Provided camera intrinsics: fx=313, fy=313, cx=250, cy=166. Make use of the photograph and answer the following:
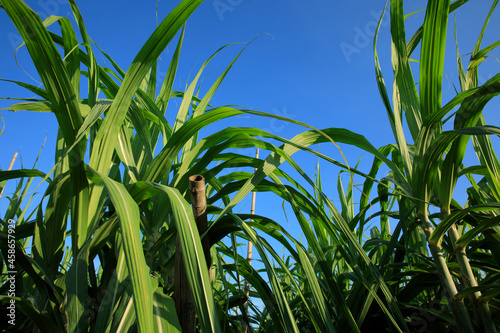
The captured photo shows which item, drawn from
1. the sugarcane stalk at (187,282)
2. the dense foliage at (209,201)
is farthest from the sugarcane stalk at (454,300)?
the sugarcane stalk at (187,282)

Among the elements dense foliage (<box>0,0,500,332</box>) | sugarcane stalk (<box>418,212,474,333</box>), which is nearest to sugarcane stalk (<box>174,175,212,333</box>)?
dense foliage (<box>0,0,500,332</box>)

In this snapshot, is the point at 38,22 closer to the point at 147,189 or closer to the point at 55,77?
the point at 55,77

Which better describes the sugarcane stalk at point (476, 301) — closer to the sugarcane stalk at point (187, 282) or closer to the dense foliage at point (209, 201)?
the dense foliage at point (209, 201)

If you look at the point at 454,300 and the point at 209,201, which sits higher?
the point at 209,201

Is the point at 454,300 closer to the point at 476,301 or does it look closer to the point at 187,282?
the point at 476,301

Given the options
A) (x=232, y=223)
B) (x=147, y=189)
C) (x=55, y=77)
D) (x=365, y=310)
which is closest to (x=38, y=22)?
(x=55, y=77)

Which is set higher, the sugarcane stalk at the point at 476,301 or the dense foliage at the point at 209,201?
the dense foliage at the point at 209,201

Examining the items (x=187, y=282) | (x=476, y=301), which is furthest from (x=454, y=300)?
(x=187, y=282)

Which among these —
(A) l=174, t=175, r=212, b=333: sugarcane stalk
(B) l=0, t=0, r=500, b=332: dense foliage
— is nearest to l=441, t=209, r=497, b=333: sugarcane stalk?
(B) l=0, t=0, r=500, b=332: dense foliage

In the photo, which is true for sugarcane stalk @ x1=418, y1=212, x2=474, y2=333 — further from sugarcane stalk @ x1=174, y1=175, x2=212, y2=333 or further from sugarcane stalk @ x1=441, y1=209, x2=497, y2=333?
sugarcane stalk @ x1=174, y1=175, x2=212, y2=333

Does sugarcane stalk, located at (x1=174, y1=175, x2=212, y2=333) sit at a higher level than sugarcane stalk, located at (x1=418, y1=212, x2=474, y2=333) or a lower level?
higher

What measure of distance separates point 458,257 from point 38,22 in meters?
0.93

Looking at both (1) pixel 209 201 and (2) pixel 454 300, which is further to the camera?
(1) pixel 209 201

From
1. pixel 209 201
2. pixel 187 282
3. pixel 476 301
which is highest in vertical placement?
pixel 209 201
